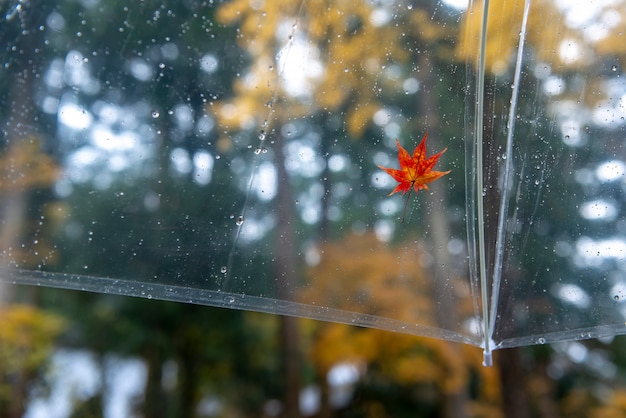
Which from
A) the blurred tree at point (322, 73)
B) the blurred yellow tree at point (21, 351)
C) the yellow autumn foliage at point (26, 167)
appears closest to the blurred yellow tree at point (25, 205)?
the yellow autumn foliage at point (26, 167)

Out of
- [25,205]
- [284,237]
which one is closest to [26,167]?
[25,205]

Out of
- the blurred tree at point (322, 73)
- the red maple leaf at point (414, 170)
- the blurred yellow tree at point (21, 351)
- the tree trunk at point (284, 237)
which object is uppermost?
the blurred tree at point (322, 73)

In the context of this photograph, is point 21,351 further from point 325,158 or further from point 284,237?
point 325,158

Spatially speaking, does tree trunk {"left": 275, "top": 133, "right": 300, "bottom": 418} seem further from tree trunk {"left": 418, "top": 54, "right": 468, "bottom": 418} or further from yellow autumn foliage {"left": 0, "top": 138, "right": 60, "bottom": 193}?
yellow autumn foliage {"left": 0, "top": 138, "right": 60, "bottom": 193}

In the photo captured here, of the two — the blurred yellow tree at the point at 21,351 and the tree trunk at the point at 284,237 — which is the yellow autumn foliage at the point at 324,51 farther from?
the blurred yellow tree at the point at 21,351

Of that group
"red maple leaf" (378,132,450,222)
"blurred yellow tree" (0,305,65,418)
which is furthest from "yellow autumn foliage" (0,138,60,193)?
"blurred yellow tree" (0,305,65,418)
